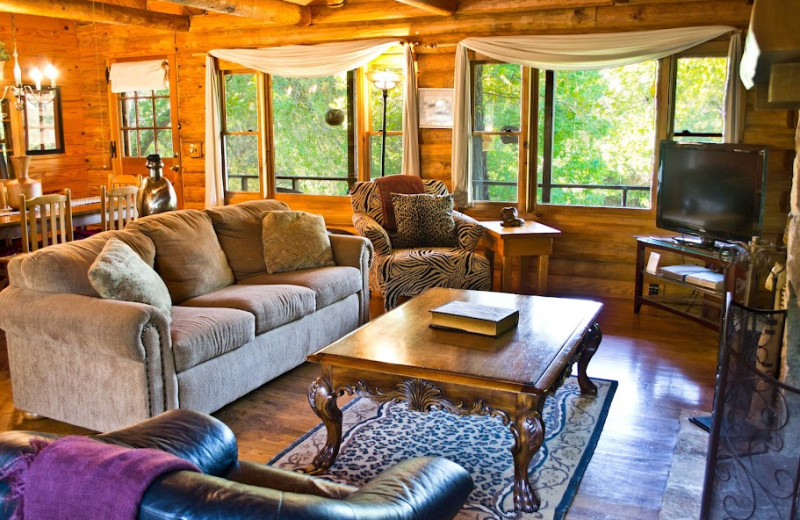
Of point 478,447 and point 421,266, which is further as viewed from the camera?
point 421,266

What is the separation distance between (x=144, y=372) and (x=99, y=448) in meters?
1.78

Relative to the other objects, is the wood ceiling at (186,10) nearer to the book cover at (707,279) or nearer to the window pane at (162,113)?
the window pane at (162,113)

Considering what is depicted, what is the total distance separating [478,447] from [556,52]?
3.59 m

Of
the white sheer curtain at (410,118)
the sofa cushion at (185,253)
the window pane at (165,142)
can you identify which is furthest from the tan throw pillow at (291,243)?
the window pane at (165,142)

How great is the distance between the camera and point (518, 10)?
5.94m

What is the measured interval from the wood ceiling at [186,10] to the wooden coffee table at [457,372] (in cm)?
317

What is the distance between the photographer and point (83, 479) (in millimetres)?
1306

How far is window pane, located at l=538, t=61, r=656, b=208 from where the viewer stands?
571cm

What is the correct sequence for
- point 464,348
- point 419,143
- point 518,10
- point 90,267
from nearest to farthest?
point 464,348 → point 90,267 → point 518,10 → point 419,143

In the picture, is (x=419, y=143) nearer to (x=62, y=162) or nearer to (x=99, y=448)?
(x=62, y=162)

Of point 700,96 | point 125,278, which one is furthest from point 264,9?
point 125,278

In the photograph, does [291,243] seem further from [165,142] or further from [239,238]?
[165,142]

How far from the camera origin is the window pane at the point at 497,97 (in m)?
6.09

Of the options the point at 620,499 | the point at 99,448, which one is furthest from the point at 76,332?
the point at 620,499
